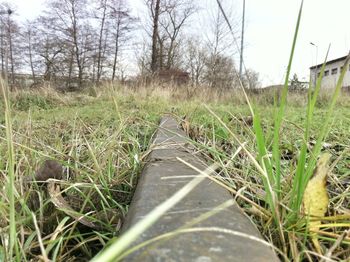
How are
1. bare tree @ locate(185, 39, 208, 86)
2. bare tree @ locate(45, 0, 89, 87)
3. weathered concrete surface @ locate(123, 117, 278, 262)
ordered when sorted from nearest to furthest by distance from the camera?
weathered concrete surface @ locate(123, 117, 278, 262) → bare tree @ locate(45, 0, 89, 87) → bare tree @ locate(185, 39, 208, 86)

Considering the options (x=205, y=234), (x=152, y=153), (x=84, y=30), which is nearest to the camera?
(x=205, y=234)

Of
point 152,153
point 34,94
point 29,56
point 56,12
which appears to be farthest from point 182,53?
point 152,153

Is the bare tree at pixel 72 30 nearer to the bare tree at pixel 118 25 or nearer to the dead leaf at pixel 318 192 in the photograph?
the bare tree at pixel 118 25

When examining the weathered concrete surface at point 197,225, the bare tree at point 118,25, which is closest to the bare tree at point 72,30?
the bare tree at point 118,25

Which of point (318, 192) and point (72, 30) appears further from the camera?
point (72, 30)

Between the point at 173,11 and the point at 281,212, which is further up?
the point at 173,11

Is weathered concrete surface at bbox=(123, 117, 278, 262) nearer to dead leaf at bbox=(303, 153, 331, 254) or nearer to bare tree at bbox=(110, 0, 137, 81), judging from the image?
dead leaf at bbox=(303, 153, 331, 254)

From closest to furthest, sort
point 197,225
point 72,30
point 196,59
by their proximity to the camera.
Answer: point 197,225 < point 72,30 < point 196,59

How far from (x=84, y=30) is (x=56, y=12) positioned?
1976 mm

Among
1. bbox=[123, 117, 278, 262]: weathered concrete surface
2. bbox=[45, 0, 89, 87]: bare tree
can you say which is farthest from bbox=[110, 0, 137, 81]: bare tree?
bbox=[123, 117, 278, 262]: weathered concrete surface

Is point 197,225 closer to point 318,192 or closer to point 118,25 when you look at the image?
point 318,192

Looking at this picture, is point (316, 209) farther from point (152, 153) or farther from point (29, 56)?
point (29, 56)

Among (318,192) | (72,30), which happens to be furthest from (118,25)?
(318,192)

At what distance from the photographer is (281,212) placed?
62cm
